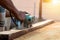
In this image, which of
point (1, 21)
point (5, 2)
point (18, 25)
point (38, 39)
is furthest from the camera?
point (18, 25)

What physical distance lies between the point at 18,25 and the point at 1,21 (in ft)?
1.10

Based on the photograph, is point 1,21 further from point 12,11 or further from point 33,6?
point 33,6

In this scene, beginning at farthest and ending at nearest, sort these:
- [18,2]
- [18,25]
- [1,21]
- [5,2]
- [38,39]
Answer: [18,2], [18,25], [1,21], [38,39], [5,2]

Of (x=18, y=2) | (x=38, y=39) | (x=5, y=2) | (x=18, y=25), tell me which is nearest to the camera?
(x=5, y=2)

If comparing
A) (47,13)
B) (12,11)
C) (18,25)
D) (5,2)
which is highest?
(5,2)

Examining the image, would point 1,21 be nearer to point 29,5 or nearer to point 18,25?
point 18,25

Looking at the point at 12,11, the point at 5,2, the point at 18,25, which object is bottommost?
the point at 18,25

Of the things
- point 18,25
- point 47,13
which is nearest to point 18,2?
point 47,13

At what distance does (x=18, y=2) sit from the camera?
4719 mm

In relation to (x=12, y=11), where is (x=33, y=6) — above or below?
below

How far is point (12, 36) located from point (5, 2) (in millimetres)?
382

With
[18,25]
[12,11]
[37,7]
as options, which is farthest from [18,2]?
[12,11]

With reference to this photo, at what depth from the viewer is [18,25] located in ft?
7.83

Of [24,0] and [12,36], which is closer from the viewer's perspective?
[12,36]
